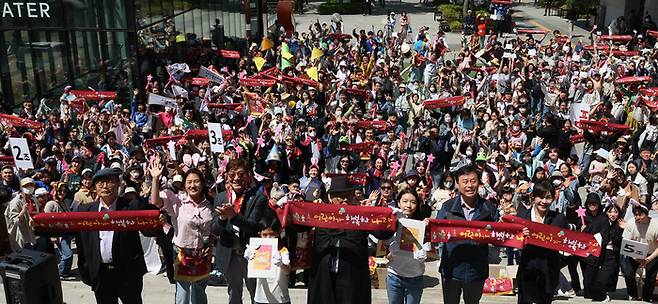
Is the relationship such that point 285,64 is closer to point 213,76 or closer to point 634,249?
point 213,76

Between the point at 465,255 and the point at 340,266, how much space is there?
46.3 inches

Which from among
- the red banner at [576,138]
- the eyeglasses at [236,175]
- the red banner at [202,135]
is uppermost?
the eyeglasses at [236,175]

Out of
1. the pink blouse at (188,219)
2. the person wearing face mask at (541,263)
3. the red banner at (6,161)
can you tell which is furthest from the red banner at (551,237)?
the red banner at (6,161)

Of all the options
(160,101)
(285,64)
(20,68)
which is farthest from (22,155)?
(285,64)

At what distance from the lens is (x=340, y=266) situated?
6.16m

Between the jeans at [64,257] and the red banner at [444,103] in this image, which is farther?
the red banner at [444,103]

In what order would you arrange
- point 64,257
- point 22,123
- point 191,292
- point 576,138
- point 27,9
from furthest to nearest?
point 27,9 < point 22,123 < point 576,138 < point 64,257 < point 191,292

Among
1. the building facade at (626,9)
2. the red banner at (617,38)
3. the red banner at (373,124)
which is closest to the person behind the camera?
the red banner at (373,124)

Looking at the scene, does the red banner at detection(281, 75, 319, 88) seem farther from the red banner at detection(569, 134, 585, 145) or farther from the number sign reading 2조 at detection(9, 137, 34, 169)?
the number sign reading 2조 at detection(9, 137, 34, 169)

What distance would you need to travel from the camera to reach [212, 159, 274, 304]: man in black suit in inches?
244

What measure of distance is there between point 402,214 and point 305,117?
8.92 meters

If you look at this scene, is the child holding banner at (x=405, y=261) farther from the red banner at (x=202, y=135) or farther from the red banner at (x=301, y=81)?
the red banner at (x=301, y=81)

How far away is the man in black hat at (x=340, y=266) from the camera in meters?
6.18

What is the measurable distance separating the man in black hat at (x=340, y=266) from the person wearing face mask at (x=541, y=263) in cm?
138
